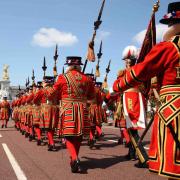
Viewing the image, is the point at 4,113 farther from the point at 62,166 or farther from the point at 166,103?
the point at 166,103

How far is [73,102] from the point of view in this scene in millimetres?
6801

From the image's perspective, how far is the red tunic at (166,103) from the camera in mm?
3254

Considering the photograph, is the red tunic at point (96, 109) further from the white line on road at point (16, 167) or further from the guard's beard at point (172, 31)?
the guard's beard at point (172, 31)

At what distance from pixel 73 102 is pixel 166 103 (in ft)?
11.6

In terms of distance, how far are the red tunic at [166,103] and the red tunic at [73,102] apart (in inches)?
133

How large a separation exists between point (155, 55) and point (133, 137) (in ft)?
12.7

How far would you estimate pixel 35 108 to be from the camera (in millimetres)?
11953

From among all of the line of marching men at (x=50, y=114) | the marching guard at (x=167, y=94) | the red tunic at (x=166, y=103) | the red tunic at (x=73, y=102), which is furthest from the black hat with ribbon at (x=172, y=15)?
the line of marching men at (x=50, y=114)

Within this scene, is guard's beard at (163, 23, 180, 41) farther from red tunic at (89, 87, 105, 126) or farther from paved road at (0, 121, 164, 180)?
red tunic at (89, 87, 105, 126)

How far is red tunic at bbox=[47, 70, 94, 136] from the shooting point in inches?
265

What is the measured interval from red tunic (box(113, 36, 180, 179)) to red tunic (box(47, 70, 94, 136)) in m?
3.37

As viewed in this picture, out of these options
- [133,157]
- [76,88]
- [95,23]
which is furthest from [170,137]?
[95,23]

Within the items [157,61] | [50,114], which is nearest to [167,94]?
[157,61]

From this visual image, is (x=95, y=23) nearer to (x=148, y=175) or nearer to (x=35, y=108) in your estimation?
(x=148, y=175)
